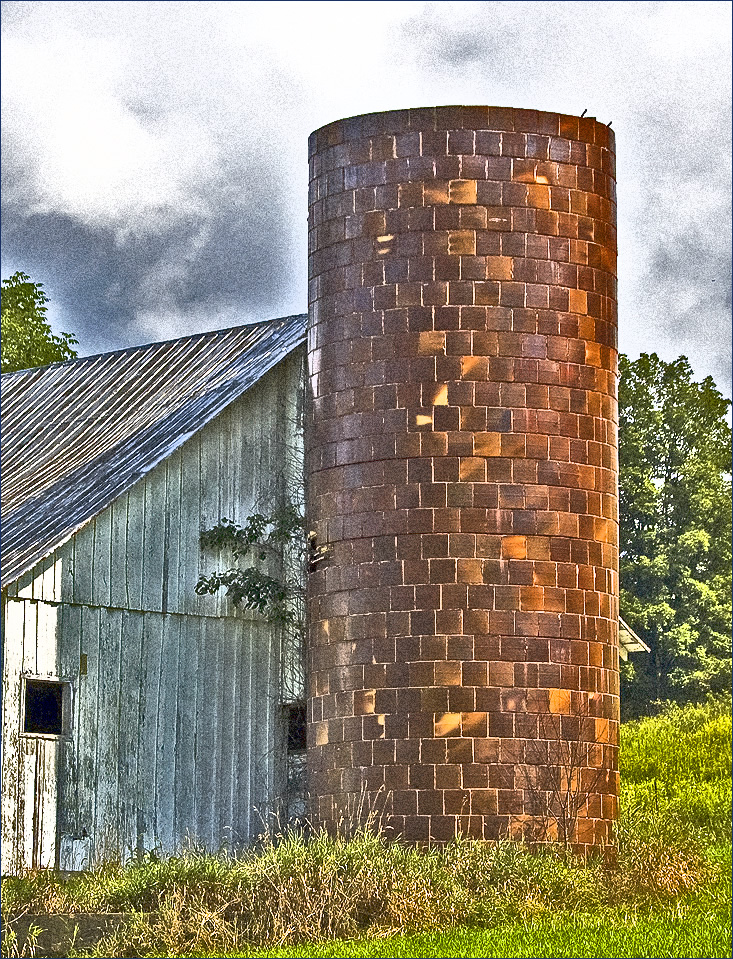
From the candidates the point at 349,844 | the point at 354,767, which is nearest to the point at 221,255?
the point at 354,767

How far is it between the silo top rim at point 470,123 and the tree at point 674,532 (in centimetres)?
1360

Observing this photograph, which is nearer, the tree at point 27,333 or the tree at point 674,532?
the tree at point 27,333

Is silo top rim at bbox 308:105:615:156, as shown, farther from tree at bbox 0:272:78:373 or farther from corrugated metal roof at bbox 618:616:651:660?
corrugated metal roof at bbox 618:616:651:660

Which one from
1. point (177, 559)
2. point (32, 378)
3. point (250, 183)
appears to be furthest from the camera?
point (32, 378)

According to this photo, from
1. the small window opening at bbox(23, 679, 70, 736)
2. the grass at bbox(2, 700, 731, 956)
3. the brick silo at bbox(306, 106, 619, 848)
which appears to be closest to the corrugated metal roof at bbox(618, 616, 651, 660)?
the brick silo at bbox(306, 106, 619, 848)

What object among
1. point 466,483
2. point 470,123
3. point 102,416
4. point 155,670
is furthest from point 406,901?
point 102,416

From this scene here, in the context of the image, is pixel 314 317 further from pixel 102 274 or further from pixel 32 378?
pixel 32 378

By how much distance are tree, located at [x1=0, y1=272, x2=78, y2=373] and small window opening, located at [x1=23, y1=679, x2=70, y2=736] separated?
622cm

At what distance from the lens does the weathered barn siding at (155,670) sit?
20.2 meters

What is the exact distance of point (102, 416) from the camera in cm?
2553

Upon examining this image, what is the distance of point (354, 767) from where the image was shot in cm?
1911

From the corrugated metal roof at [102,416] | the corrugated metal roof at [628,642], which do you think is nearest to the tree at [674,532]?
the corrugated metal roof at [628,642]

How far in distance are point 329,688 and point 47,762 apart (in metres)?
3.41

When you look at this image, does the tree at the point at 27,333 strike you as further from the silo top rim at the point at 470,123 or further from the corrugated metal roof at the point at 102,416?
the silo top rim at the point at 470,123
